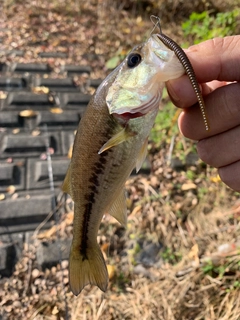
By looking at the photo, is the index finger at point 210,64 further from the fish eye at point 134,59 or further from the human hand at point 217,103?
the fish eye at point 134,59

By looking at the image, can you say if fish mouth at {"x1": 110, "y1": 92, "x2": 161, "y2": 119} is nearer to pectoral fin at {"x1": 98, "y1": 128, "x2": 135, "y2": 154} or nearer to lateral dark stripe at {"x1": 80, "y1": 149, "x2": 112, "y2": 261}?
pectoral fin at {"x1": 98, "y1": 128, "x2": 135, "y2": 154}

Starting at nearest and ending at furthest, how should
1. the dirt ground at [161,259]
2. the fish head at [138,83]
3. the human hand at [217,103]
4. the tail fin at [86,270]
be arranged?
the fish head at [138,83], the human hand at [217,103], the tail fin at [86,270], the dirt ground at [161,259]

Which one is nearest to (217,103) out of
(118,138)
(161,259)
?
(118,138)

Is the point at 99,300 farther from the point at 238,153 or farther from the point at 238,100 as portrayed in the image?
the point at 238,100

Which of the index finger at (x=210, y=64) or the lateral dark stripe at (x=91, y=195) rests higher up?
the index finger at (x=210, y=64)

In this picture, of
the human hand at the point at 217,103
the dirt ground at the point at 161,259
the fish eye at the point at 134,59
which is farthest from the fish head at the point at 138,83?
the dirt ground at the point at 161,259

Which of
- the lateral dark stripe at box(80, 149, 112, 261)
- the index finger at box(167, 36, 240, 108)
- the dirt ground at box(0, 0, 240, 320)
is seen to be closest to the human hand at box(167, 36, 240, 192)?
the index finger at box(167, 36, 240, 108)

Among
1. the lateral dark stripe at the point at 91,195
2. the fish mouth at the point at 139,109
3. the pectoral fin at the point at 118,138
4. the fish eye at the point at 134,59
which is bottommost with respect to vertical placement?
the lateral dark stripe at the point at 91,195

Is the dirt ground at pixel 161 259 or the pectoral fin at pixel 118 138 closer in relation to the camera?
the pectoral fin at pixel 118 138

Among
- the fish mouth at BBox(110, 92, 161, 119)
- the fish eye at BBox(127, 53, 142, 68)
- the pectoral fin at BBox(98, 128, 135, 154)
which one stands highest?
the fish eye at BBox(127, 53, 142, 68)
